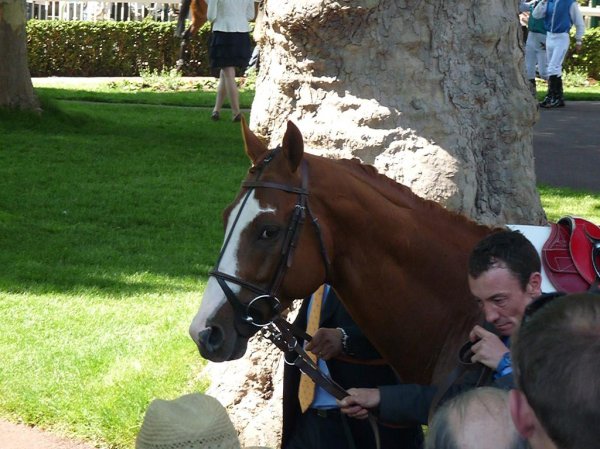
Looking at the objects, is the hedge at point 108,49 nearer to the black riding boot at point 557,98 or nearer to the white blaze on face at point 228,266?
the black riding boot at point 557,98

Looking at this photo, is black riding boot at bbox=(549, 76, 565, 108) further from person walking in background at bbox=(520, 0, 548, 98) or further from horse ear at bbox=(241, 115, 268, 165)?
horse ear at bbox=(241, 115, 268, 165)

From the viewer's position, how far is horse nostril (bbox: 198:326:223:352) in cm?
383

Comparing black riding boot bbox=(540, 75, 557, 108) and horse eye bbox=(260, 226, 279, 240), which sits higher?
horse eye bbox=(260, 226, 279, 240)

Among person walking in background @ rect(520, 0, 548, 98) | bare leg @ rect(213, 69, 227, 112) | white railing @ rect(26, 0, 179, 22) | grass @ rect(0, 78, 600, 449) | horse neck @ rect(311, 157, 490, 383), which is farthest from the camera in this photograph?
white railing @ rect(26, 0, 179, 22)

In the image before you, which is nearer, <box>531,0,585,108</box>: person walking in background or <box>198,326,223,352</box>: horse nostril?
<box>198,326,223,352</box>: horse nostril

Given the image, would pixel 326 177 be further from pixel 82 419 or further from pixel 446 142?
pixel 82 419

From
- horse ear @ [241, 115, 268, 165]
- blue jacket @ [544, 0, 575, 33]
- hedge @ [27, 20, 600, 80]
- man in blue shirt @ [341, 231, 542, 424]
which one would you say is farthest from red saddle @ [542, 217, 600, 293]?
hedge @ [27, 20, 600, 80]

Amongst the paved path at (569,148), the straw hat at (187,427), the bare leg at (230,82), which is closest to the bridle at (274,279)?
the straw hat at (187,427)

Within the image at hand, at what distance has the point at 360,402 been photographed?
3828mm

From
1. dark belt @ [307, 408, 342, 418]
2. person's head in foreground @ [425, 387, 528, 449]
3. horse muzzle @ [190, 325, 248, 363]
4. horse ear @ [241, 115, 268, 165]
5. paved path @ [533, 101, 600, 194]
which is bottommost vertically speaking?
paved path @ [533, 101, 600, 194]

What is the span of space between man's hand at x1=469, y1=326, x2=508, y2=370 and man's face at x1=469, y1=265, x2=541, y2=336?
58 mm

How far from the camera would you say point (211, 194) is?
1120 cm

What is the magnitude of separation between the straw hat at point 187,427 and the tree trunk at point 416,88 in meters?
3.01

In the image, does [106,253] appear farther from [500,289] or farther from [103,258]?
[500,289]
